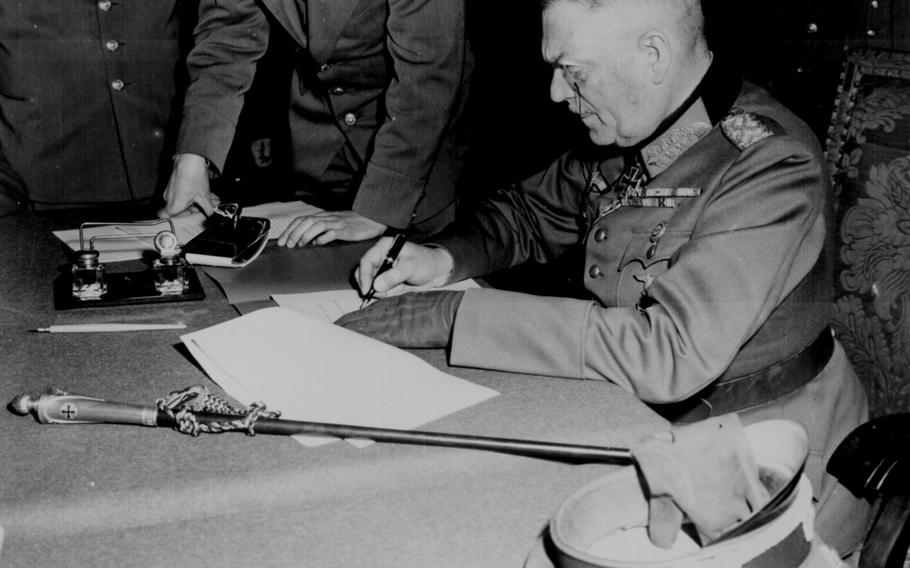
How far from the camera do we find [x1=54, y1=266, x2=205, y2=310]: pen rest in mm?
1397

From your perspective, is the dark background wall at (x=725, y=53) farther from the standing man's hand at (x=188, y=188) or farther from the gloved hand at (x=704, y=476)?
the gloved hand at (x=704, y=476)

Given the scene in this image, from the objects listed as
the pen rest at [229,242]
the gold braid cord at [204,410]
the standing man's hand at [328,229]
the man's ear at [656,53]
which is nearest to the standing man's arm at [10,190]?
the pen rest at [229,242]

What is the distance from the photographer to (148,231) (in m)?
1.81

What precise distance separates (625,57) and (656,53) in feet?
0.16

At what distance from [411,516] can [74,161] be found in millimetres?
1994

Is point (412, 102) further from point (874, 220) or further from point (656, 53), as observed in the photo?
point (874, 220)

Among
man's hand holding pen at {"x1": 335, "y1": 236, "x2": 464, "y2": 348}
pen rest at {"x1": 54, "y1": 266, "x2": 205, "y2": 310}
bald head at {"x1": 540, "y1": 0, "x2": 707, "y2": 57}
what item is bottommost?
pen rest at {"x1": 54, "y1": 266, "x2": 205, "y2": 310}

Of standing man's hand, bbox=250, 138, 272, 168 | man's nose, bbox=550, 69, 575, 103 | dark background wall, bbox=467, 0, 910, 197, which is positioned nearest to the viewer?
man's nose, bbox=550, 69, 575, 103

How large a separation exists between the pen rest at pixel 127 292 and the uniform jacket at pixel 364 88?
1.73 ft

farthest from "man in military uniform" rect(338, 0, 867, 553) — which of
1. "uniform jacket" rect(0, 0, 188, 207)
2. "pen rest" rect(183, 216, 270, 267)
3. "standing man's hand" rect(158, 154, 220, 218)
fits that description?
"uniform jacket" rect(0, 0, 188, 207)

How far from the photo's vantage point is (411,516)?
834 mm

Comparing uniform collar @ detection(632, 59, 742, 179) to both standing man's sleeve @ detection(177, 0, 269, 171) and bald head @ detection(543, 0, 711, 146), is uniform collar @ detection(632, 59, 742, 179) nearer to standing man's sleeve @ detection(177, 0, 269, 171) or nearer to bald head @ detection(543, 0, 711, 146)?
bald head @ detection(543, 0, 711, 146)

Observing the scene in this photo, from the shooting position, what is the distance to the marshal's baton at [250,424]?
34.3 inches

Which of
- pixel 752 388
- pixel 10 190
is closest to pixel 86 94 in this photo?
pixel 10 190
